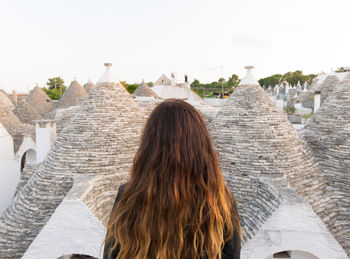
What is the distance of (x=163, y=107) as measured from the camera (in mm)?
1641

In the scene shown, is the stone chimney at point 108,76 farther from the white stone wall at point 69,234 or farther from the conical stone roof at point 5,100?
the conical stone roof at point 5,100

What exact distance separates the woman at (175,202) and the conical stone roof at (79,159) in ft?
14.6

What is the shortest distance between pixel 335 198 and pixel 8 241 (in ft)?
20.8

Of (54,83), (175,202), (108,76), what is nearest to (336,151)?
(108,76)

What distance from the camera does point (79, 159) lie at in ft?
19.4

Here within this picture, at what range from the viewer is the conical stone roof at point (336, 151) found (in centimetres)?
552

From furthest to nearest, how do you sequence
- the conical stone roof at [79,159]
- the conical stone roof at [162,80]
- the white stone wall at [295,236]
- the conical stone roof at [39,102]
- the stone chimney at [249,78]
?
the conical stone roof at [162,80] < the conical stone roof at [39,102] < the stone chimney at [249,78] < the conical stone roof at [79,159] < the white stone wall at [295,236]

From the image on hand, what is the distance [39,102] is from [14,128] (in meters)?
8.09

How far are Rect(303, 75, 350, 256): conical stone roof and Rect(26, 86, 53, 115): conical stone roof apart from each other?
1850 centimetres

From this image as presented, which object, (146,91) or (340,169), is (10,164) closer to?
(146,91)

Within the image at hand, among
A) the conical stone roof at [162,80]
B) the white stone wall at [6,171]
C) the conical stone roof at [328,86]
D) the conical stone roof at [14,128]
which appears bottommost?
the white stone wall at [6,171]

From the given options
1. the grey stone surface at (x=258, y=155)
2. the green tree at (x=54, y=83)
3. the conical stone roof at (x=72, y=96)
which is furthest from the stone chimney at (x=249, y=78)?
the green tree at (x=54, y=83)

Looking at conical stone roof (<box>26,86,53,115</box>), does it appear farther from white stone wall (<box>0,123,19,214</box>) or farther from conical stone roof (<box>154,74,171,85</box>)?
white stone wall (<box>0,123,19,214</box>)

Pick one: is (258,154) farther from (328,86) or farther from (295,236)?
(328,86)
